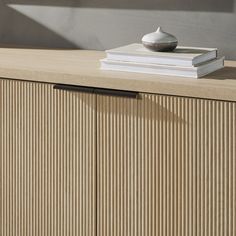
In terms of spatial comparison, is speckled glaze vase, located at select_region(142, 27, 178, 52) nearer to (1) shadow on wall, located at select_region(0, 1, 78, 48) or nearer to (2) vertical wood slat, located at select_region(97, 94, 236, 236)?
(2) vertical wood slat, located at select_region(97, 94, 236, 236)

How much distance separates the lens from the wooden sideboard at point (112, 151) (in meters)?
1.82

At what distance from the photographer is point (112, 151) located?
1967 millimetres

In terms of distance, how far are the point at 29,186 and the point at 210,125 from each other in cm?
65

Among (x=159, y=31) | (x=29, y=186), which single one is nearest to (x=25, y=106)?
(x=29, y=186)

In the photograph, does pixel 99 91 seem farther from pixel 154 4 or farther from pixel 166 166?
pixel 154 4

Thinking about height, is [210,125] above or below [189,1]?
below

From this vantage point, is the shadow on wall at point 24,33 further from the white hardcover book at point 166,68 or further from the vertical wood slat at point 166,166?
the vertical wood slat at point 166,166

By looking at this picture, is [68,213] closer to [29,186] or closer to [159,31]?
[29,186]

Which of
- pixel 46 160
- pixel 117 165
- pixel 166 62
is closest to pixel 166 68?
pixel 166 62

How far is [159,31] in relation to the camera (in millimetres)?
2020

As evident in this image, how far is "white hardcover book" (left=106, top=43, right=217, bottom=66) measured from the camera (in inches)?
74.7

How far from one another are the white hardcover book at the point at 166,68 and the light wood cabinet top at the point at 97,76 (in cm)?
2

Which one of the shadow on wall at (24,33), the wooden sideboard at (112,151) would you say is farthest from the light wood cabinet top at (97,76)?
the shadow on wall at (24,33)

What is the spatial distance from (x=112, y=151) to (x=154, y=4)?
0.61 meters
